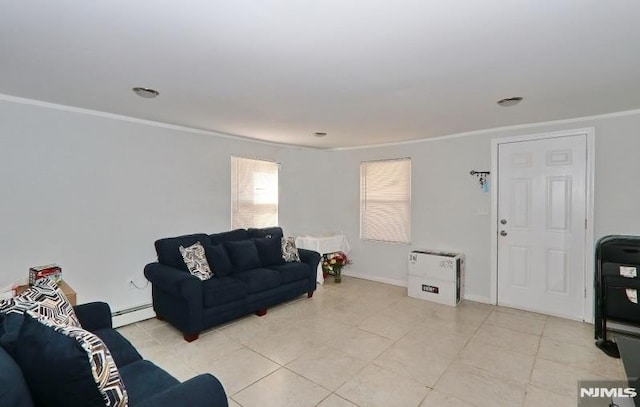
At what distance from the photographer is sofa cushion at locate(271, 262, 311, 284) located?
379 cm

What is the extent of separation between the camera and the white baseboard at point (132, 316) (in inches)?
128

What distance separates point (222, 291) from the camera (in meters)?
3.12

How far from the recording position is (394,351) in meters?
2.75

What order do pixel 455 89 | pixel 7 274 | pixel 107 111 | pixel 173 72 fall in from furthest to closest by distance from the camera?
pixel 107 111, pixel 7 274, pixel 455 89, pixel 173 72

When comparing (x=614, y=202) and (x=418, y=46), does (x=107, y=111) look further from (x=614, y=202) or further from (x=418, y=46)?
(x=614, y=202)

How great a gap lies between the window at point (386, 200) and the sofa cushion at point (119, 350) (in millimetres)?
3729

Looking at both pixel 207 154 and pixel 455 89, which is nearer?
pixel 455 89

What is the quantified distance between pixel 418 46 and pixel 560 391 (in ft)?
8.29

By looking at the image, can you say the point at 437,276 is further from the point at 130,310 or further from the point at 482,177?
the point at 130,310

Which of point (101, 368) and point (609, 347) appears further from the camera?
point (609, 347)

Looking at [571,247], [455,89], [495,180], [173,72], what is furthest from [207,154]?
[571,247]

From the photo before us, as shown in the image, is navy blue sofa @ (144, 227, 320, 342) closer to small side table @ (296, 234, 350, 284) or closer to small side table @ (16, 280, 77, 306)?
small side table @ (296, 234, 350, 284)

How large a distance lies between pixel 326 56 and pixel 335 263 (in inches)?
138

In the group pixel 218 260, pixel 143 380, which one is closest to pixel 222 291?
pixel 218 260
